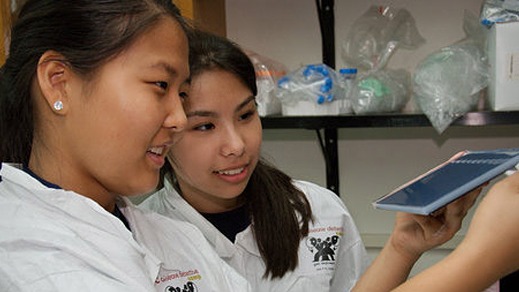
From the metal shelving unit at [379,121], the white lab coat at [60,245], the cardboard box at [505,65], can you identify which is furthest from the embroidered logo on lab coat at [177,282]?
the cardboard box at [505,65]

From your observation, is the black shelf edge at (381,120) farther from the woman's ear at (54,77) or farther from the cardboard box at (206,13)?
the woman's ear at (54,77)

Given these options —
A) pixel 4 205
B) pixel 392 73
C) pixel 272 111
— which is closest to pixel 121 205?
pixel 4 205

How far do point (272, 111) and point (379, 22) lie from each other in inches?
15.5

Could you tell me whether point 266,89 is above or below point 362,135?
above

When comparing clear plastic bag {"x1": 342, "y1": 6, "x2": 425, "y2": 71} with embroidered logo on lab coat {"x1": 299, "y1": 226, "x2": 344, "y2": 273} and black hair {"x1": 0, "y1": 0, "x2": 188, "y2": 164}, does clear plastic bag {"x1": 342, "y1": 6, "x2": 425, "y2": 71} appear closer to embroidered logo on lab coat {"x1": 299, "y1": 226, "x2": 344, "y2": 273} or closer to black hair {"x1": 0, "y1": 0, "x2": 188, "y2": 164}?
embroidered logo on lab coat {"x1": 299, "y1": 226, "x2": 344, "y2": 273}

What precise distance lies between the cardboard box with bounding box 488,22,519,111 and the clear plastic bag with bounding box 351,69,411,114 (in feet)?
0.76

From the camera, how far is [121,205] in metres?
0.92

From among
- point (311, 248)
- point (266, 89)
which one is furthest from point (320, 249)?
point (266, 89)

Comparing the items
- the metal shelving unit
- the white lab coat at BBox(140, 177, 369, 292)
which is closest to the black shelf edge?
the metal shelving unit

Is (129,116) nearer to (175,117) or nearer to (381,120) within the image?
(175,117)

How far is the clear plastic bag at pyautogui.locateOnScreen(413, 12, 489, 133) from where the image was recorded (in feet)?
4.14

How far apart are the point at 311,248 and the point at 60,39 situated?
2.42 ft

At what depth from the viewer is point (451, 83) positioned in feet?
4.16

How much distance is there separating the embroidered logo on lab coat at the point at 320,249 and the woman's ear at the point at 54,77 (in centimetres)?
69
